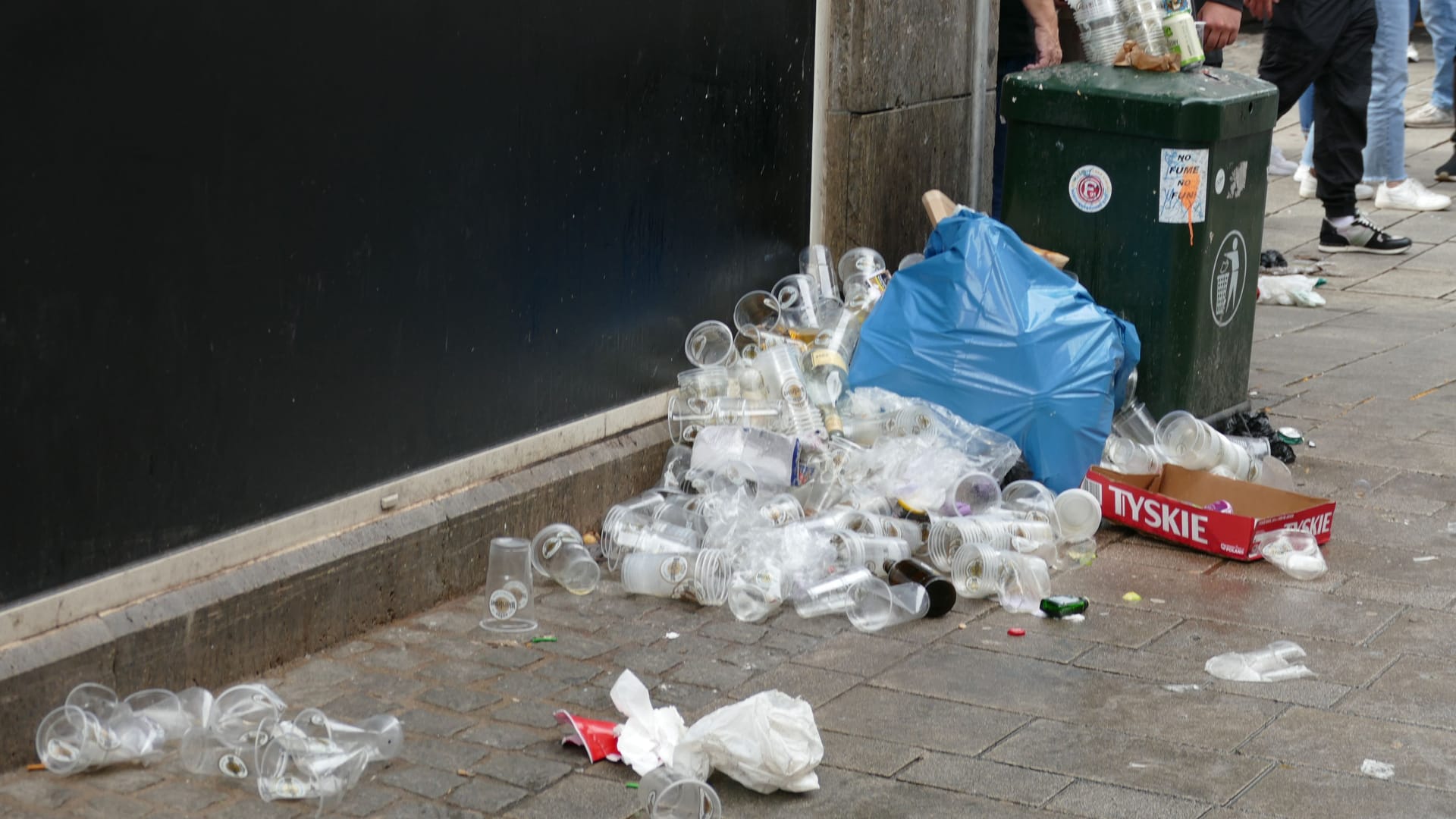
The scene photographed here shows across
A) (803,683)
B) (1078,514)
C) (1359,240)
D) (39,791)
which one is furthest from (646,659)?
(1359,240)

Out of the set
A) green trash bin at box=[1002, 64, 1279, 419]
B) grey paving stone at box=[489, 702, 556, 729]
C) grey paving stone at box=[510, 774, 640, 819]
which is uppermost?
green trash bin at box=[1002, 64, 1279, 419]

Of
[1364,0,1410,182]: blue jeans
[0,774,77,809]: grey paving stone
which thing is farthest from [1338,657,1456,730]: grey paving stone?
[1364,0,1410,182]: blue jeans

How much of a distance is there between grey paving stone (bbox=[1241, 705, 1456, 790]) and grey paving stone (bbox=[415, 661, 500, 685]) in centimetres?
171

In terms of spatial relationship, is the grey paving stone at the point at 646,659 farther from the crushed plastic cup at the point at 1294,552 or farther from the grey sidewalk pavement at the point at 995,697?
the crushed plastic cup at the point at 1294,552

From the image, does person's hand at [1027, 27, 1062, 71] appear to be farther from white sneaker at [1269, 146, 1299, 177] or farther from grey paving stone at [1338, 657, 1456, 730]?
white sneaker at [1269, 146, 1299, 177]


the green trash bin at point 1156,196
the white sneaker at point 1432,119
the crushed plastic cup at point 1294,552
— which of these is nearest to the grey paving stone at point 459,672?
the crushed plastic cup at point 1294,552

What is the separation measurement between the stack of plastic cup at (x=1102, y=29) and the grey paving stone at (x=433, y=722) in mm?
3231

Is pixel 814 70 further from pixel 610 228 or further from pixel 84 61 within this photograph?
pixel 84 61

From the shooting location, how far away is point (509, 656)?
4.05 m

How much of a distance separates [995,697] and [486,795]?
3.93 ft

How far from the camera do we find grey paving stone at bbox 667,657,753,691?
3.88 meters

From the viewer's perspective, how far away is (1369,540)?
4.90 metres

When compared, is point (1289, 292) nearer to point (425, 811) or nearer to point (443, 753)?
point (443, 753)

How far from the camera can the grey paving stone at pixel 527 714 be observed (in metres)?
3.65
